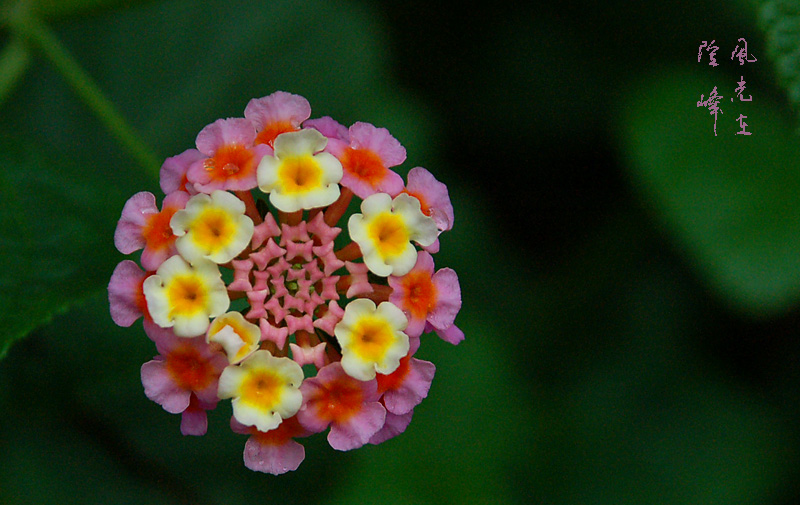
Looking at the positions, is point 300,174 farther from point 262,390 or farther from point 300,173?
point 262,390

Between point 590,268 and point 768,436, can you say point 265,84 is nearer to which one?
point 590,268

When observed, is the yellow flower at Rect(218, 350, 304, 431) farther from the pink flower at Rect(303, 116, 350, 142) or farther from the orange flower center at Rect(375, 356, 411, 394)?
the pink flower at Rect(303, 116, 350, 142)

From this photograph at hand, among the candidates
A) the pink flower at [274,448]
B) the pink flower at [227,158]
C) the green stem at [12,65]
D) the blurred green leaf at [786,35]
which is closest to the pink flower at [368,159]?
the pink flower at [227,158]

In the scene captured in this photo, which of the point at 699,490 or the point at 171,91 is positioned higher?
the point at 171,91

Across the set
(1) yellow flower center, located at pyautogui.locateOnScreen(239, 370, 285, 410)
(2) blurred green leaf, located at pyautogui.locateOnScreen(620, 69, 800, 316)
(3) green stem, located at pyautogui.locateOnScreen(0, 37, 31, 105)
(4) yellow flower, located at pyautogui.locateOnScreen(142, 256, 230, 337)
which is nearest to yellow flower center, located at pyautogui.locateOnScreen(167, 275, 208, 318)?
(4) yellow flower, located at pyautogui.locateOnScreen(142, 256, 230, 337)

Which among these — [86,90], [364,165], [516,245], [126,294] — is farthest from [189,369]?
[516,245]

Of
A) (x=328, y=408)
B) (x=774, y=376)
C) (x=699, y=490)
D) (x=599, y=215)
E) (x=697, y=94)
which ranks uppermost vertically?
(x=697, y=94)

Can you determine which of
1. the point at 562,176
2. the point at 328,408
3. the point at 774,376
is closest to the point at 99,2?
the point at 328,408
